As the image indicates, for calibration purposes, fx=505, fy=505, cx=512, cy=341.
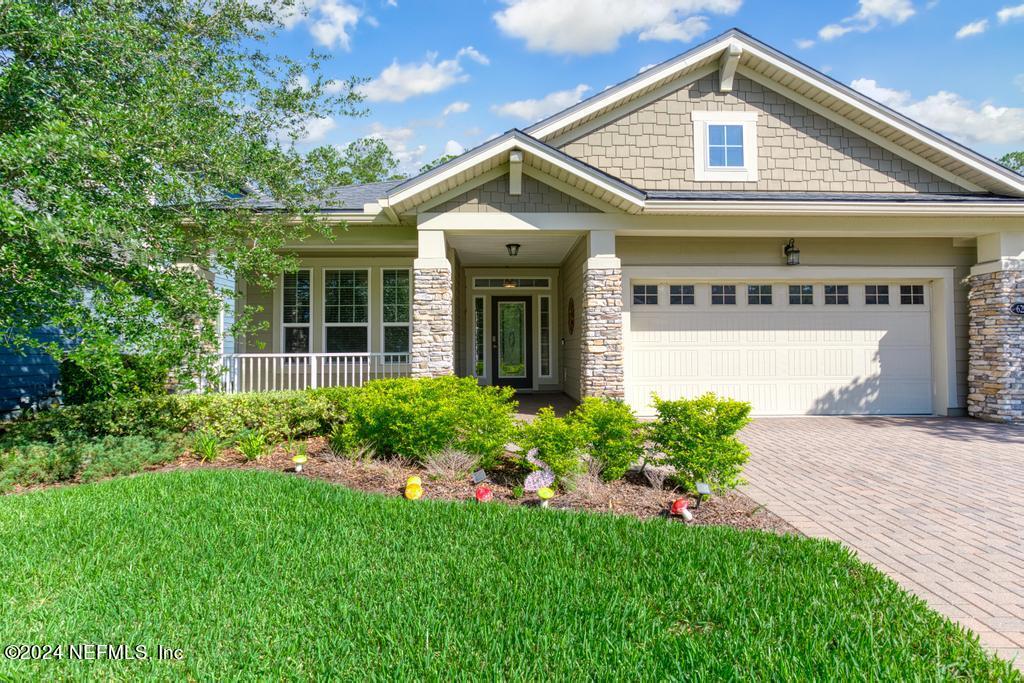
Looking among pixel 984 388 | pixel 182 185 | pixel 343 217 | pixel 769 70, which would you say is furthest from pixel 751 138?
pixel 182 185

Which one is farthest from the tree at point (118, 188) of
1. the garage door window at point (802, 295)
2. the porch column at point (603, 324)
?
the garage door window at point (802, 295)

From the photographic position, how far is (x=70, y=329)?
5.07 m

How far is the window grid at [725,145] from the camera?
8.95m

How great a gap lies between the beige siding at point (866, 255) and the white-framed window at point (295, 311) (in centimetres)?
601

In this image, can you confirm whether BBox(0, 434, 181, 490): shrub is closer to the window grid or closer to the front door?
the front door

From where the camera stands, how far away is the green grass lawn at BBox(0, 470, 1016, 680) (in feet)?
6.89

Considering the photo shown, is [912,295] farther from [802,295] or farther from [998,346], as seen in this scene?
[802,295]

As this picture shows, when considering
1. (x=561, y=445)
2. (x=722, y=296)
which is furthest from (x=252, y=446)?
(x=722, y=296)

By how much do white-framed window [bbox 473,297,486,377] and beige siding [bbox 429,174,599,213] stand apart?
490 cm

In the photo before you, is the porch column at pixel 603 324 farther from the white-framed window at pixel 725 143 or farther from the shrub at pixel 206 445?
the shrub at pixel 206 445

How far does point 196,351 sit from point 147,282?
0.82 meters

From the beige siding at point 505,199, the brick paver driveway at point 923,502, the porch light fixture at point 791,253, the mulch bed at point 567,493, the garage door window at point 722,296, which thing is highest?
the beige siding at point 505,199

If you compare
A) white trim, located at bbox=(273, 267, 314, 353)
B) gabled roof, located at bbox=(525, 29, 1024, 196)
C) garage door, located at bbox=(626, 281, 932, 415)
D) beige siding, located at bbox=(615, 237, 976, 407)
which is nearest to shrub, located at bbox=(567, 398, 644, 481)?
garage door, located at bbox=(626, 281, 932, 415)

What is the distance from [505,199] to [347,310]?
13.3ft
